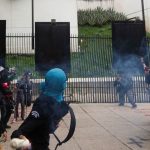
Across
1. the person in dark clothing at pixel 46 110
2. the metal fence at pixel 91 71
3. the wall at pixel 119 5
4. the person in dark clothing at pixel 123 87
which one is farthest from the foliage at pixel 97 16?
the person in dark clothing at pixel 46 110

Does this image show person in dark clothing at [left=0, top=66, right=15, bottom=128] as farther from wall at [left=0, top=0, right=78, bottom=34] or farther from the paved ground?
wall at [left=0, top=0, right=78, bottom=34]

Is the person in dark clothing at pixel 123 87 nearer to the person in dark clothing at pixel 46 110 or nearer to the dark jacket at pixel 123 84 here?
the dark jacket at pixel 123 84

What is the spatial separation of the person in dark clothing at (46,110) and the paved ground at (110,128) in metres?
3.71

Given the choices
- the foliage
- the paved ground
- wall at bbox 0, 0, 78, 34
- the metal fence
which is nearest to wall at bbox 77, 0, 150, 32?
the foliage

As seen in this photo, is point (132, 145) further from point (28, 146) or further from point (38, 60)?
point (38, 60)

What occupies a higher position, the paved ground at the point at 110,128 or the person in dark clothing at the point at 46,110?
the person in dark clothing at the point at 46,110

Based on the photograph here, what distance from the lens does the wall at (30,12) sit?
2523 centimetres

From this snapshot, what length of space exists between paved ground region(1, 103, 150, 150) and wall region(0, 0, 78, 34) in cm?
1133

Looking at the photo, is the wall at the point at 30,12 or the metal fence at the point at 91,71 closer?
the metal fence at the point at 91,71

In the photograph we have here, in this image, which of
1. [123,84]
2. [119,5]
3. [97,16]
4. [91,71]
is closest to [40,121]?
[123,84]

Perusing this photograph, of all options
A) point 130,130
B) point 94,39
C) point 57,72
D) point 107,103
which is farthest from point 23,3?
point 57,72

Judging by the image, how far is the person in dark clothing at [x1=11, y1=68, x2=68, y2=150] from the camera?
14.1ft

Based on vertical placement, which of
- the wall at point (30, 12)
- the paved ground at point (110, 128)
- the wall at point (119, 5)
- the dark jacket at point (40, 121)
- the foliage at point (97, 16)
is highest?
the wall at point (119, 5)

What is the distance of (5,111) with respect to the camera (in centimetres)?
909
